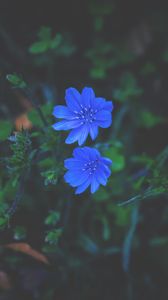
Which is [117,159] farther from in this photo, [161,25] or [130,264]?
[161,25]

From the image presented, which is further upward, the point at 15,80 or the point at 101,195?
the point at 15,80

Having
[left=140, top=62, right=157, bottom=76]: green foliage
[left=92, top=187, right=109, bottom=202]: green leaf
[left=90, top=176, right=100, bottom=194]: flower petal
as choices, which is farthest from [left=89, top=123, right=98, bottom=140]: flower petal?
[left=140, top=62, right=157, bottom=76]: green foliage

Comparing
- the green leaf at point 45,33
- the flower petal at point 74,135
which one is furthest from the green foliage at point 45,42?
the flower petal at point 74,135

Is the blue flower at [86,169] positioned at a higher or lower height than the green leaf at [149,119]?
lower

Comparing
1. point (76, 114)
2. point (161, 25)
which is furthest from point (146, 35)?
point (76, 114)

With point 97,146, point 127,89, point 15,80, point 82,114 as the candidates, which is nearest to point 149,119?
point 127,89

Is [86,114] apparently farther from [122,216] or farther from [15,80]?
[122,216]

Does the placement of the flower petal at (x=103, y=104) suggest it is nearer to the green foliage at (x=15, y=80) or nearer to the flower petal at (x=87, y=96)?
the flower petal at (x=87, y=96)
